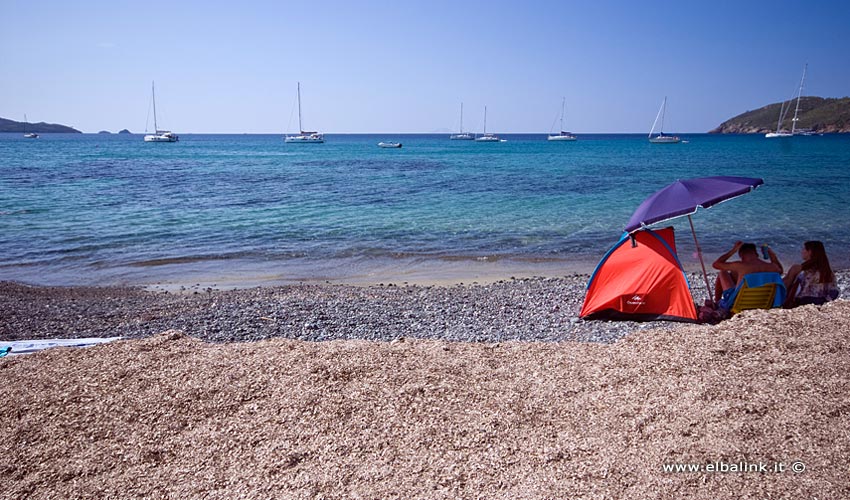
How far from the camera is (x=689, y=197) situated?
25.0 ft

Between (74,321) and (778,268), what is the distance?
1168cm

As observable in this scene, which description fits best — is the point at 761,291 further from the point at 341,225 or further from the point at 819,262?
the point at 341,225

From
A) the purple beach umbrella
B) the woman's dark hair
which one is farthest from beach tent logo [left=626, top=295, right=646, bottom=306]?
the woman's dark hair

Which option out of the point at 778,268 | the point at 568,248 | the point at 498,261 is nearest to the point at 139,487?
the point at 778,268

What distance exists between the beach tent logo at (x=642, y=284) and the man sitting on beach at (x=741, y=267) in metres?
0.51

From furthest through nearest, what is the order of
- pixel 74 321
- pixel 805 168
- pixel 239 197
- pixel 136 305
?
1. pixel 805 168
2. pixel 239 197
3. pixel 136 305
4. pixel 74 321

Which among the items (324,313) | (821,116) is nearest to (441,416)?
(324,313)

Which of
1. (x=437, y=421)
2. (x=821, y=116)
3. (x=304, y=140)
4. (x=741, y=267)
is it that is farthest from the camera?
(x=821, y=116)

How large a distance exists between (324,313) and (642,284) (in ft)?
17.7

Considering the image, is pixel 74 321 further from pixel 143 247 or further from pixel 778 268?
pixel 778 268

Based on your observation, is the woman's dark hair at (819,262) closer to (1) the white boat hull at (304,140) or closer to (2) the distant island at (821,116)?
(1) the white boat hull at (304,140)

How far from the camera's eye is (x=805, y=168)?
144ft

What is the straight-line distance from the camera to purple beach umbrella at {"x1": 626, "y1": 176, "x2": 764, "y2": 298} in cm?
746

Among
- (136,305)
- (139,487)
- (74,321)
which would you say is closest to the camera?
(139,487)
